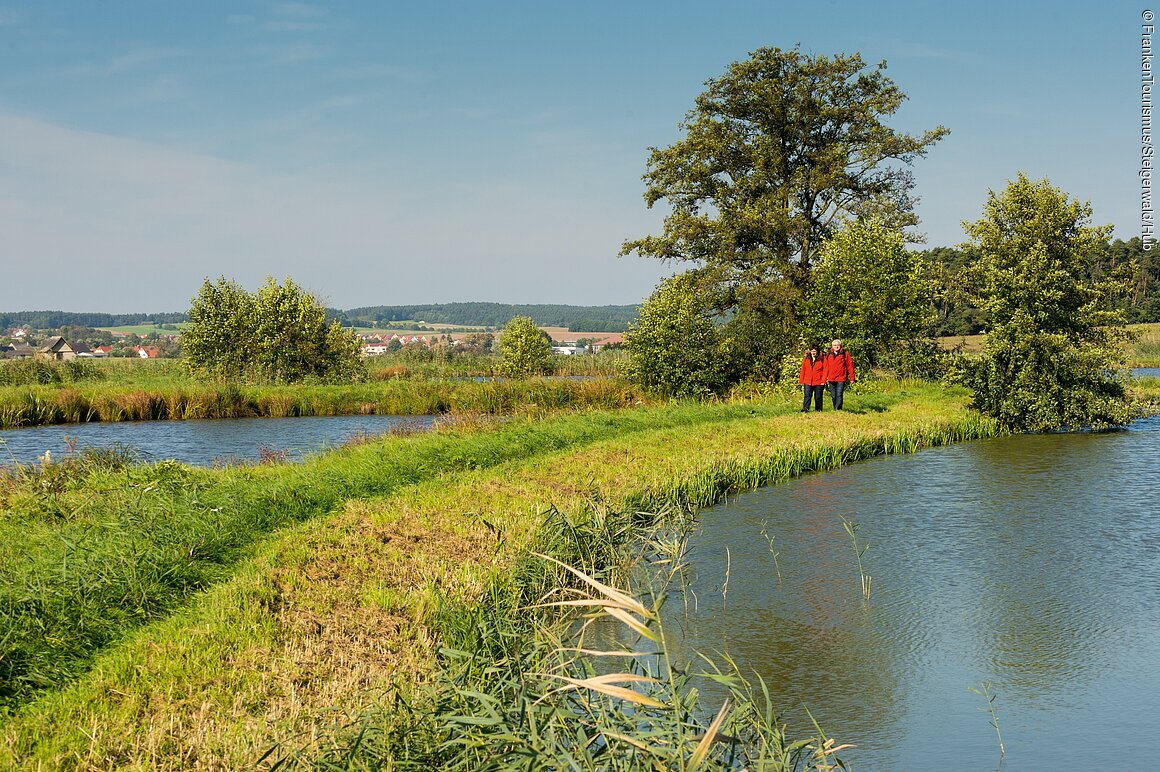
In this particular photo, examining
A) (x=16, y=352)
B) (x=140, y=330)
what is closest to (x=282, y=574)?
(x=16, y=352)

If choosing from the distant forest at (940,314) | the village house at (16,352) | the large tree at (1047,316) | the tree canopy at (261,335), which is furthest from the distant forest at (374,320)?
the large tree at (1047,316)

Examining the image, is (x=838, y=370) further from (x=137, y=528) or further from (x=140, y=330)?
(x=140, y=330)

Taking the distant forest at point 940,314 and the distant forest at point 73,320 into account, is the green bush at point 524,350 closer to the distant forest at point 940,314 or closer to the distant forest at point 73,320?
the distant forest at point 940,314

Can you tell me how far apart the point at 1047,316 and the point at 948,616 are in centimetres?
1751

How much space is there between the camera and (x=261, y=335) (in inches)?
1684

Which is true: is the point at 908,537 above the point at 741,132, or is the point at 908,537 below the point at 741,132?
below

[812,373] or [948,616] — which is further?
[812,373]

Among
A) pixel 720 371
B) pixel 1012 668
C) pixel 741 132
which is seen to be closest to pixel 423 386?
pixel 720 371

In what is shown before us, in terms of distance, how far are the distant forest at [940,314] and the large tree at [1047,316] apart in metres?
0.77

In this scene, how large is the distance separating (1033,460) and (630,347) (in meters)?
15.4

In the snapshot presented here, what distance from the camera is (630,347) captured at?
105 ft

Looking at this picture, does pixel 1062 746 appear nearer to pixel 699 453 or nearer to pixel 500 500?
pixel 500 500

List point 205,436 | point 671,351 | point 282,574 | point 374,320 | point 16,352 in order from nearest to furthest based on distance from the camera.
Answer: point 282,574 < point 205,436 < point 671,351 < point 16,352 < point 374,320

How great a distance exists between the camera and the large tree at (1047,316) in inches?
915
